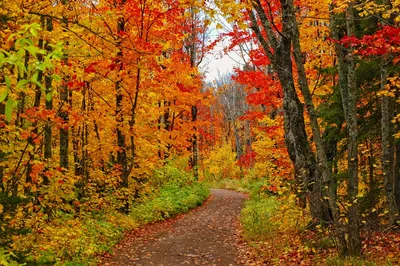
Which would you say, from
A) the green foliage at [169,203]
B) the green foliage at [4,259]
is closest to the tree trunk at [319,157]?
the green foliage at [4,259]

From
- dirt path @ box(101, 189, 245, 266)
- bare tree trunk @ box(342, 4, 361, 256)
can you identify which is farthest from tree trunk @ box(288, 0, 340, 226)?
dirt path @ box(101, 189, 245, 266)

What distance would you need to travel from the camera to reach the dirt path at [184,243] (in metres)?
9.08

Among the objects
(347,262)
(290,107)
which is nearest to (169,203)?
(290,107)

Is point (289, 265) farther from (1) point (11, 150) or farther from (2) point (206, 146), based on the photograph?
(2) point (206, 146)

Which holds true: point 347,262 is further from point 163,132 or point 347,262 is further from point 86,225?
point 163,132

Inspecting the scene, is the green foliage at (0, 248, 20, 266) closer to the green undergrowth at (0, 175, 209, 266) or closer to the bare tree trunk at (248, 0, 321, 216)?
the green undergrowth at (0, 175, 209, 266)

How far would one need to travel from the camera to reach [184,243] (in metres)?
11.1

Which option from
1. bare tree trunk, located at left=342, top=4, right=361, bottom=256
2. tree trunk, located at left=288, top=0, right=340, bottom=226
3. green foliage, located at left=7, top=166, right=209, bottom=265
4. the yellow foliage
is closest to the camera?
bare tree trunk, located at left=342, top=4, right=361, bottom=256

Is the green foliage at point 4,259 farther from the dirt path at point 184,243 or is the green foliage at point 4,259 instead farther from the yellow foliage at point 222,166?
the yellow foliage at point 222,166

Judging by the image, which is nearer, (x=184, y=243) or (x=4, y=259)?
(x=4, y=259)

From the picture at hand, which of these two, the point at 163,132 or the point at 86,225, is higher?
the point at 163,132

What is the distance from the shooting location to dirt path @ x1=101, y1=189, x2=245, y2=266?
9.08 m

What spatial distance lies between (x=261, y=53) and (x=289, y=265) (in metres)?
12.5

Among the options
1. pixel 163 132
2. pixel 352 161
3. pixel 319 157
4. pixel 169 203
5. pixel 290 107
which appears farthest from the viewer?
pixel 163 132
